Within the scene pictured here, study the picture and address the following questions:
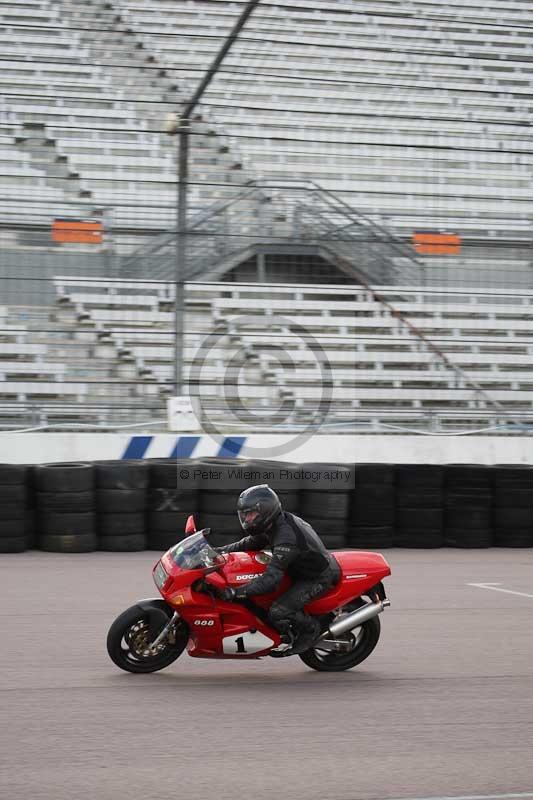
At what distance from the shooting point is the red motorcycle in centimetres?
534

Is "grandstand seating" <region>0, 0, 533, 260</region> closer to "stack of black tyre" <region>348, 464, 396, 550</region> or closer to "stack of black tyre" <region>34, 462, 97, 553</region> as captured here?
"stack of black tyre" <region>34, 462, 97, 553</region>

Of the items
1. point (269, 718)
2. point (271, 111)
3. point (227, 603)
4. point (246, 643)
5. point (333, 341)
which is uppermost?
point (271, 111)

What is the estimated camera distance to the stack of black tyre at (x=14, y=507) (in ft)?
31.6

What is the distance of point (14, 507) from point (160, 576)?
454cm

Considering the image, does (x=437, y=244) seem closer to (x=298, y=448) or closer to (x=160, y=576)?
(x=298, y=448)

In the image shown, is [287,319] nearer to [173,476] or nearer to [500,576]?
[173,476]

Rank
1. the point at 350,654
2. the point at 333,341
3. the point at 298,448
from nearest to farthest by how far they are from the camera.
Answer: the point at 350,654 < the point at 298,448 < the point at 333,341

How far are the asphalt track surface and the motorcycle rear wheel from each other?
87 millimetres

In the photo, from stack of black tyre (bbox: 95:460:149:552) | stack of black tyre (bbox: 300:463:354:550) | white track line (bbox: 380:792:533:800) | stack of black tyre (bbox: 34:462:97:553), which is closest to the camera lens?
A: white track line (bbox: 380:792:533:800)

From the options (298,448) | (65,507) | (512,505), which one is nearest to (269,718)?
(65,507)

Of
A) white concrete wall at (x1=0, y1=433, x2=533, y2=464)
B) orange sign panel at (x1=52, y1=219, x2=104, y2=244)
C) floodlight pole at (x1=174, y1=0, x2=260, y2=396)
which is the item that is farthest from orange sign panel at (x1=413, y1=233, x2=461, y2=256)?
orange sign panel at (x1=52, y1=219, x2=104, y2=244)

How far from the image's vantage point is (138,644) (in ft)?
17.8

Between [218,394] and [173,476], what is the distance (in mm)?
1926

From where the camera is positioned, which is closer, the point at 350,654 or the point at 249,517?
the point at 249,517
